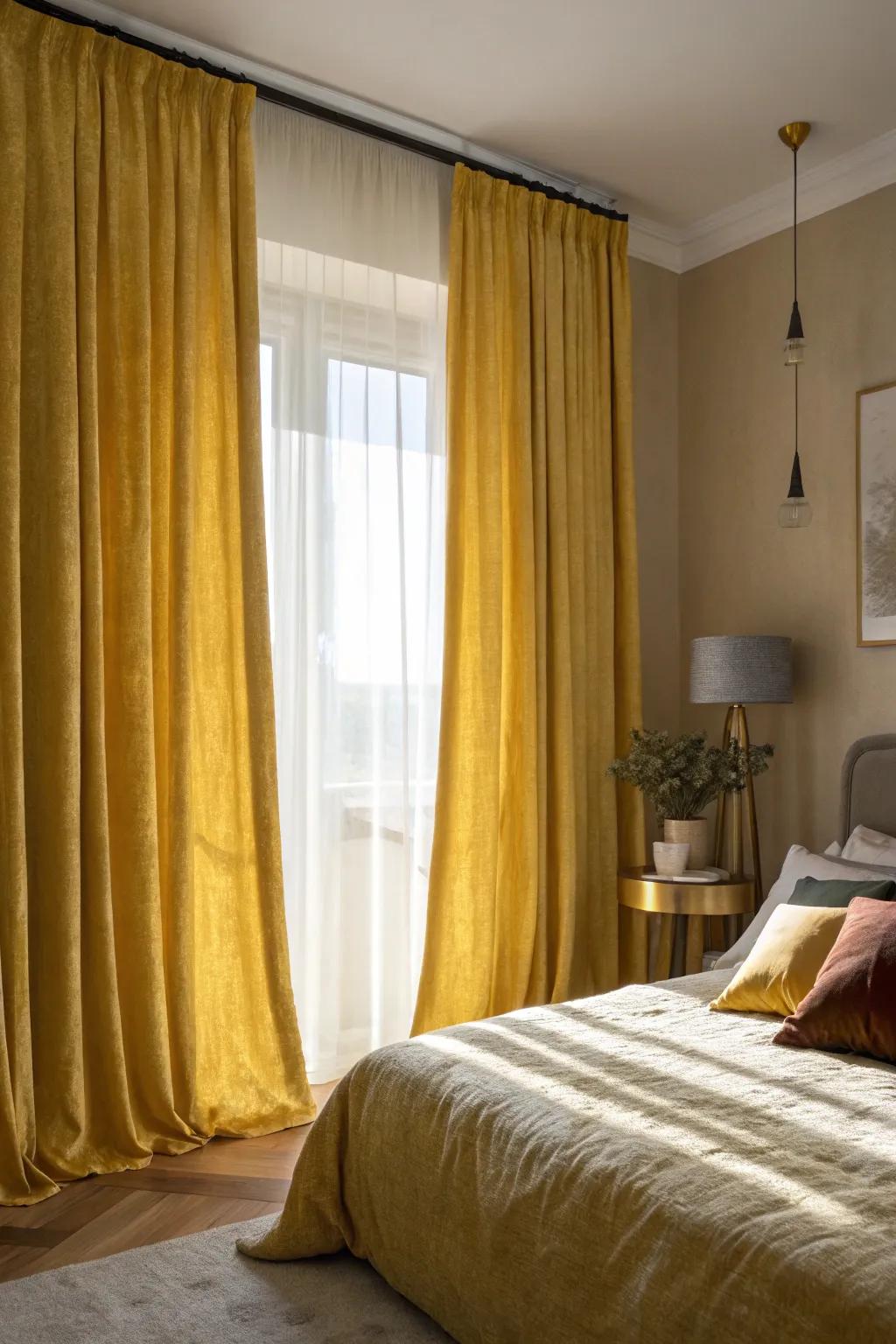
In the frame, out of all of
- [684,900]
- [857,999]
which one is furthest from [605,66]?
[857,999]

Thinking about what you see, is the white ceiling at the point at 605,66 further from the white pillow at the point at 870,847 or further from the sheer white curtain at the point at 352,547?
the white pillow at the point at 870,847

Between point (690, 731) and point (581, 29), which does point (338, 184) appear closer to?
point (581, 29)

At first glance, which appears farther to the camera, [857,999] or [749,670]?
[749,670]

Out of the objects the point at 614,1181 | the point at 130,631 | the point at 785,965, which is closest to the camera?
the point at 614,1181

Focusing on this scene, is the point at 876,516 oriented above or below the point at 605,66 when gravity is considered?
below

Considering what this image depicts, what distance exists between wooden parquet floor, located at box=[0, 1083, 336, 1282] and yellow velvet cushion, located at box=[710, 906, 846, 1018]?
122 cm

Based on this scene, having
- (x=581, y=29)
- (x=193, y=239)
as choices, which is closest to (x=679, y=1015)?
(x=193, y=239)

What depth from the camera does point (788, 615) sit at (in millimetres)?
3977

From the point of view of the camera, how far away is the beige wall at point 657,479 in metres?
4.33

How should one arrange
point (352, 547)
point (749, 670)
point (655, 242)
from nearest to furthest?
1. point (352, 547)
2. point (749, 670)
3. point (655, 242)

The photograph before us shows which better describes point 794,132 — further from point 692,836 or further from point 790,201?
point 692,836

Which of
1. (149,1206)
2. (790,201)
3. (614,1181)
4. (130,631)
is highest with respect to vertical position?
(790,201)

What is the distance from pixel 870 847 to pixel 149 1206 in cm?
219

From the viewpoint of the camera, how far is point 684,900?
3568 mm
